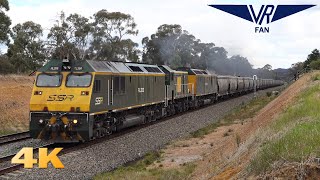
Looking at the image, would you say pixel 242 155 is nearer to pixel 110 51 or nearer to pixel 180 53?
pixel 110 51

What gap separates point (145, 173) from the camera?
1367cm

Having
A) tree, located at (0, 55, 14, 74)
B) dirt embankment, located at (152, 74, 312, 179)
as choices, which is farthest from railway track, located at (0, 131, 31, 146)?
tree, located at (0, 55, 14, 74)

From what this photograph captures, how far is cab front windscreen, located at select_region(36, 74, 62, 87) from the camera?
18781 millimetres

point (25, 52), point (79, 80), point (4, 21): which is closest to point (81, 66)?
point (79, 80)

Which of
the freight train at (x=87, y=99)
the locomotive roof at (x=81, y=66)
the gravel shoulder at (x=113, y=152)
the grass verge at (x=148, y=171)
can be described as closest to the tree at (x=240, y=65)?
the gravel shoulder at (x=113, y=152)

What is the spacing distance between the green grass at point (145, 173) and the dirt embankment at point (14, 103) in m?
13.5

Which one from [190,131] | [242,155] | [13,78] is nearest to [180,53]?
[13,78]

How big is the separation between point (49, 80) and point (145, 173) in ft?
24.5

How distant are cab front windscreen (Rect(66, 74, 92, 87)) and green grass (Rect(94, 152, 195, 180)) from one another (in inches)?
186

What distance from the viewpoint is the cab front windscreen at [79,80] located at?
18525mm

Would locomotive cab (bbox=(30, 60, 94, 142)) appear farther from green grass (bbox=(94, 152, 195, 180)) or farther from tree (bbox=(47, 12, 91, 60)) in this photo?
tree (bbox=(47, 12, 91, 60))

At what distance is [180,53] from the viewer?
8269cm

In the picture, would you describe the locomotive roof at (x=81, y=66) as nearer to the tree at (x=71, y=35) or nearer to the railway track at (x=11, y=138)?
the railway track at (x=11, y=138)

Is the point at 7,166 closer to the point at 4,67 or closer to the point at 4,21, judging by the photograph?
the point at 4,21
